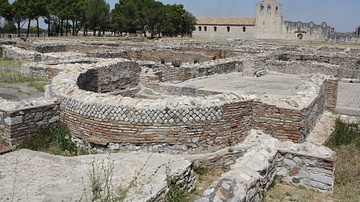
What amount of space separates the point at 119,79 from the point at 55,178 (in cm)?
756

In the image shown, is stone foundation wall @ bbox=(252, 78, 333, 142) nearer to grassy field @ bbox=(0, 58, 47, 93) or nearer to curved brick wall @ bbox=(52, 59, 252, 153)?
curved brick wall @ bbox=(52, 59, 252, 153)

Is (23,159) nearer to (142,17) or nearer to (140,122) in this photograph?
(140,122)

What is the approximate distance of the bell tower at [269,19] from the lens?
201ft

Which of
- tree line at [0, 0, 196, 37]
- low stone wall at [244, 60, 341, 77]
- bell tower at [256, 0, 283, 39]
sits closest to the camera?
low stone wall at [244, 60, 341, 77]

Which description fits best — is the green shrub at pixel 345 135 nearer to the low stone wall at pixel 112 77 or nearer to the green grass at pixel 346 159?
the green grass at pixel 346 159

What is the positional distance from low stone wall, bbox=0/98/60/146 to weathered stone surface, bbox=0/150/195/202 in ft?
3.37

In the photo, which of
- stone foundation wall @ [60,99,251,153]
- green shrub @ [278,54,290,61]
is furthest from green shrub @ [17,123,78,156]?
green shrub @ [278,54,290,61]

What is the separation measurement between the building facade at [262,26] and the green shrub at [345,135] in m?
50.9

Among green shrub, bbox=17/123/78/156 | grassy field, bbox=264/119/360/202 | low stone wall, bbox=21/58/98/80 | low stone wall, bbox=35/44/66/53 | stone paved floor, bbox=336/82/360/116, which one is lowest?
grassy field, bbox=264/119/360/202

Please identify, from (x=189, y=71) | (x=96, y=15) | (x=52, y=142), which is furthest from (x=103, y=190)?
(x=96, y=15)

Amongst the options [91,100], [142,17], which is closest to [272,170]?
[91,100]

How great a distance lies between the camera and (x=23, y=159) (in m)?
5.57

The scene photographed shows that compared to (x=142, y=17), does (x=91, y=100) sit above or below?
below

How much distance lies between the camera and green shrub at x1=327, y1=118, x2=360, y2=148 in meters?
7.64
